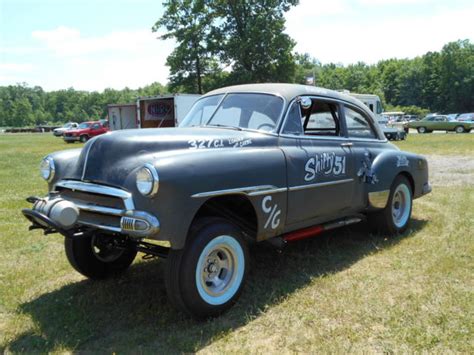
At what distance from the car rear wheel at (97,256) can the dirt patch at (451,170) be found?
761 centimetres

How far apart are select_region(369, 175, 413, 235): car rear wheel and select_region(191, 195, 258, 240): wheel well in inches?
95.0

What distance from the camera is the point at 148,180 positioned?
3.15 meters

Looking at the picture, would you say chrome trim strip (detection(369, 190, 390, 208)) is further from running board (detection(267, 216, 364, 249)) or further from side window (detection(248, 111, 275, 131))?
side window (detection(248, 111, 275, 131))

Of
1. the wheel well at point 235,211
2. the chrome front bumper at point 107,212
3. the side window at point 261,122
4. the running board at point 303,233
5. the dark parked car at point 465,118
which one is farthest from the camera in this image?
the dark parked car at point 465,118

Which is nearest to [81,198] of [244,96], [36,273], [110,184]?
[110,184]

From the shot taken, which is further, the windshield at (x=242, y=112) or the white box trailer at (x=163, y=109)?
the white box trailer at (x=163, y=109)

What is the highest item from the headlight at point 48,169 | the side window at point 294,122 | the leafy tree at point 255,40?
the leafy tree at point 255,40

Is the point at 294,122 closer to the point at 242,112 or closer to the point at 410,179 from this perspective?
the point at 242,112

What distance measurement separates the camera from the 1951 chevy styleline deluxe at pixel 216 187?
129 inches

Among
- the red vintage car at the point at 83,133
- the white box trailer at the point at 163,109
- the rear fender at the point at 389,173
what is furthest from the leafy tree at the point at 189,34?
the rear fender at the point at 389,173

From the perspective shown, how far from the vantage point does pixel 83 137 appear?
102ft

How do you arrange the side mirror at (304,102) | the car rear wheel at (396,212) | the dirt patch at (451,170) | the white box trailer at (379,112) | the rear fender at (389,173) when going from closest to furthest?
the side mirror at (304,102) → the rear fender at (389,173) → the car rear wheel at (396,212) → the dirt patch at (451,170) → the white box trailer at (379,112)

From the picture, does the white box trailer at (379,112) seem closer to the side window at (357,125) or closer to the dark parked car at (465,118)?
the dark parked car at (465,118)

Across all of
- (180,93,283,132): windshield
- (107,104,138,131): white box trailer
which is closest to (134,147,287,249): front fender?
(180,93,283,132): windshield
